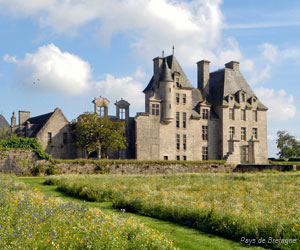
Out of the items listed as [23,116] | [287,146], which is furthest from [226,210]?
[287,146]

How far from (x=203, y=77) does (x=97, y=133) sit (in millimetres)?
18246

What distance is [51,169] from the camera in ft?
106

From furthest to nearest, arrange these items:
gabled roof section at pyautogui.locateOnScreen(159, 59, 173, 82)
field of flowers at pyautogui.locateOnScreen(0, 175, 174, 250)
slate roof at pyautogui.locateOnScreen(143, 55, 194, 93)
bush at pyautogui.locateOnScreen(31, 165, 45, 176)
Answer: slate roof at pyautogui.locateOnScreen(143, 55, 194, 93)
gabled roof section at pyautogui.locateOnScreen(159, 59, 173, 82)
bush at pyautogui.locateOnScreen(31, 165, 45, 176)
field of flowers at pyautogui.locateOnScreen(0, 175, 174, 250)

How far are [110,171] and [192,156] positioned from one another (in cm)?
1400

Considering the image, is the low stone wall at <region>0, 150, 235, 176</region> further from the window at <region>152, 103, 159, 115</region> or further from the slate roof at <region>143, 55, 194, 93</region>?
the slate roof at <region>143, 55, 194, 93</region>

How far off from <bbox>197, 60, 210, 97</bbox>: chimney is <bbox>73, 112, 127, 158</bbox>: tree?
49.2 feet

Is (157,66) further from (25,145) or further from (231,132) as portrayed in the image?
(25,145)

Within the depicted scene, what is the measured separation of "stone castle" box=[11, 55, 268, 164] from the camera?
41.8 m

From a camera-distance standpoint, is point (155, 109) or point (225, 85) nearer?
point (155, 109)

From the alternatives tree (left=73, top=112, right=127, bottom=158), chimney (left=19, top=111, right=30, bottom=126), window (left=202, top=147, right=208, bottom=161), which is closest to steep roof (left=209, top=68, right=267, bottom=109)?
window (left=202, top=147, right=208, bottom=161)

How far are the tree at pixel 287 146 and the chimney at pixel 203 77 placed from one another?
25.7m

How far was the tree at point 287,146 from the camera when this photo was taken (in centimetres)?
6694

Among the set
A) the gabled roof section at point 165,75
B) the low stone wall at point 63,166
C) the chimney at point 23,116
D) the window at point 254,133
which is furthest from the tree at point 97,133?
the window at point 254,133

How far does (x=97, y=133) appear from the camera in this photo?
39.5 meters
